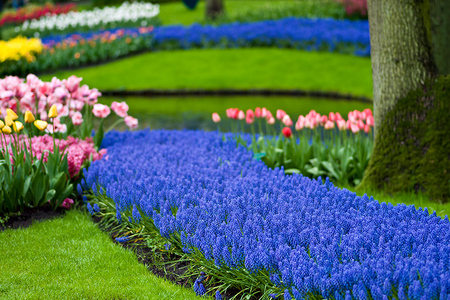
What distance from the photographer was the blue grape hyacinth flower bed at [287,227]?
10.9 feet

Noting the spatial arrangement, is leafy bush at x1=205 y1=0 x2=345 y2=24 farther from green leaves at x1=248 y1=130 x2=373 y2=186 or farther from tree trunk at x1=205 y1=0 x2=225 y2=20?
green leaves at x1=248 y1=130 x2=373 y2=186

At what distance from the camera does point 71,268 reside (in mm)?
4660

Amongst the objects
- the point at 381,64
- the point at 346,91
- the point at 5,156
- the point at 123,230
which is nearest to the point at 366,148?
the point at 381,64

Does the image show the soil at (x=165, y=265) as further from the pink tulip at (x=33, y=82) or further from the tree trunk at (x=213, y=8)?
the tree trunk at (x=213, y=8)

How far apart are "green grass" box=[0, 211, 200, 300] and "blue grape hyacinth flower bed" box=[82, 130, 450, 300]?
0.40 meters

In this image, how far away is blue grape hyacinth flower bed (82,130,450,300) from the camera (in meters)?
3.33

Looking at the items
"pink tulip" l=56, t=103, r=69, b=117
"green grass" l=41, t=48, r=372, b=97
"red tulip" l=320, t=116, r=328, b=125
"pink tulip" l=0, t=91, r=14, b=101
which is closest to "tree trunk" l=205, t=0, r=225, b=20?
"green grass" l=41, t=48, r=372, b=97

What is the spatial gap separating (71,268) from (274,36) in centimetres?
1688

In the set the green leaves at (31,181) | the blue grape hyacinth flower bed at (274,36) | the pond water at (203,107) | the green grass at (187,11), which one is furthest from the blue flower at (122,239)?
the green grass at (187,11)

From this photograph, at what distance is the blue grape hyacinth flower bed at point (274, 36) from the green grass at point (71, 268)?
1483cm

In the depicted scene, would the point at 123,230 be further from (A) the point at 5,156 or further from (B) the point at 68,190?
(A) the point at 5,156

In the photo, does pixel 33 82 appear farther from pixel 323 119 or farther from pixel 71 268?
pixel 323 119

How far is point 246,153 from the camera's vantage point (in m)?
7.11

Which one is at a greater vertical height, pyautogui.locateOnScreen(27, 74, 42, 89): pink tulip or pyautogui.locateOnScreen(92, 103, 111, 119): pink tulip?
pyautogui.locateOnScreen(27, 74, 42, 89): pink tulip
